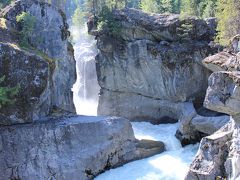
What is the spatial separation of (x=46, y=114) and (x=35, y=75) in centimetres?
303

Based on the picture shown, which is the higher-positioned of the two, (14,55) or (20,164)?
(14,55)

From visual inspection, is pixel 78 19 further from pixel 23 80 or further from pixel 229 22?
pixel 23 80

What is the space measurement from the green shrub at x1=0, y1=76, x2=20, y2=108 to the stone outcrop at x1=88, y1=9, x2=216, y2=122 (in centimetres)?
1714

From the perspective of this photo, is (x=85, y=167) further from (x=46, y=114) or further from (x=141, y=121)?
(x=141, y=121)

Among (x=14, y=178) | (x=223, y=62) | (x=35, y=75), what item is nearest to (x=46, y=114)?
(x=35, y=75)

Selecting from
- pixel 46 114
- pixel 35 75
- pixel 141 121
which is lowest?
pixel 141 121

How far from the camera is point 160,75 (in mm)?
42344

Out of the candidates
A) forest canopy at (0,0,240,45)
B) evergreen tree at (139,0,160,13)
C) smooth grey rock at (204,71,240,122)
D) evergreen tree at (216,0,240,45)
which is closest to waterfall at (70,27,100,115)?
forest canopy at (0,0,240,45)

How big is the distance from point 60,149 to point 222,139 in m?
11.5

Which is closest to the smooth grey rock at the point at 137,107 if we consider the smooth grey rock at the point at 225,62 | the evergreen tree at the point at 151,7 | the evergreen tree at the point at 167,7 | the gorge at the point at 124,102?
the gorge at the point at 124,102

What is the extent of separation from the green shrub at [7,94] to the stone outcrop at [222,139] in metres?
12.6

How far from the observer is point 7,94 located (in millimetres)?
28469

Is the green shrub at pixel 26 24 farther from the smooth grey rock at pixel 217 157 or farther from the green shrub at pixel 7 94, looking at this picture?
the smooth grey rock at pixel 217 157

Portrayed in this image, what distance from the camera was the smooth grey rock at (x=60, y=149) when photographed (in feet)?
93.6
